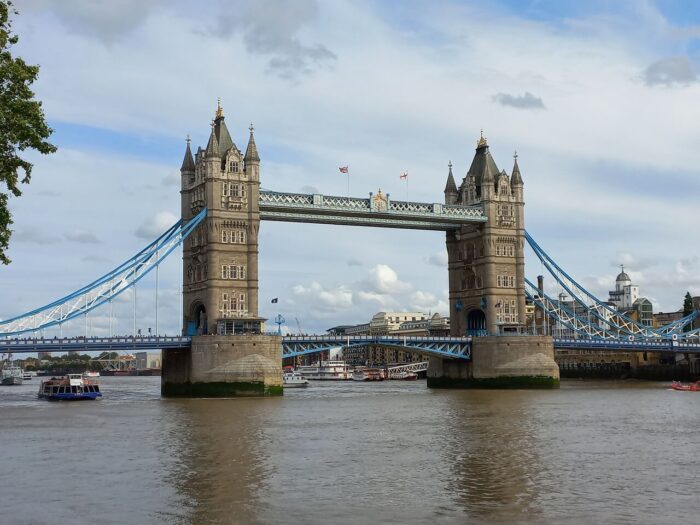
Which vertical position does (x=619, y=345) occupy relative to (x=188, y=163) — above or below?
below

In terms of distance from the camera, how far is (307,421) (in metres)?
53.7

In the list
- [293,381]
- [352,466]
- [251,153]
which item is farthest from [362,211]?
[352,466]

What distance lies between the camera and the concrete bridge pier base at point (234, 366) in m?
75.4

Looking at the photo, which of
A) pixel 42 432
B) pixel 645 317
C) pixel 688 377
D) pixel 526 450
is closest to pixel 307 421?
pixel 42 432

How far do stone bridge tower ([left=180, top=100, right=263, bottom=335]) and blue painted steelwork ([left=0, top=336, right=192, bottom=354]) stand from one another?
393cm

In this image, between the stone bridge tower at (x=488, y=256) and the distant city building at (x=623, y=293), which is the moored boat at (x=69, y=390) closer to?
the stone bridge tower at (x=488, y=256)

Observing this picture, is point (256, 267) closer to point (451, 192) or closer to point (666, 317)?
point (451, 192)

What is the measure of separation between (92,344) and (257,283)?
14595 millimetres

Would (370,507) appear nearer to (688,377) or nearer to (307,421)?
(307,421)

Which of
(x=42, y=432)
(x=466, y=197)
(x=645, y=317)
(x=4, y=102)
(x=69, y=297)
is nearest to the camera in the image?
(x=4, y=102)

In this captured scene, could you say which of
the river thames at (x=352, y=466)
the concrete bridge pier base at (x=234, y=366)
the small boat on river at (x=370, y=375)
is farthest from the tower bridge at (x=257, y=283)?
the small boat on river at (x=370, y=375)

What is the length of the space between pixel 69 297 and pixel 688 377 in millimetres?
76687

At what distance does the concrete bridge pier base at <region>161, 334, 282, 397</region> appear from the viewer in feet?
247

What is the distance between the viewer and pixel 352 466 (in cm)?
3450
